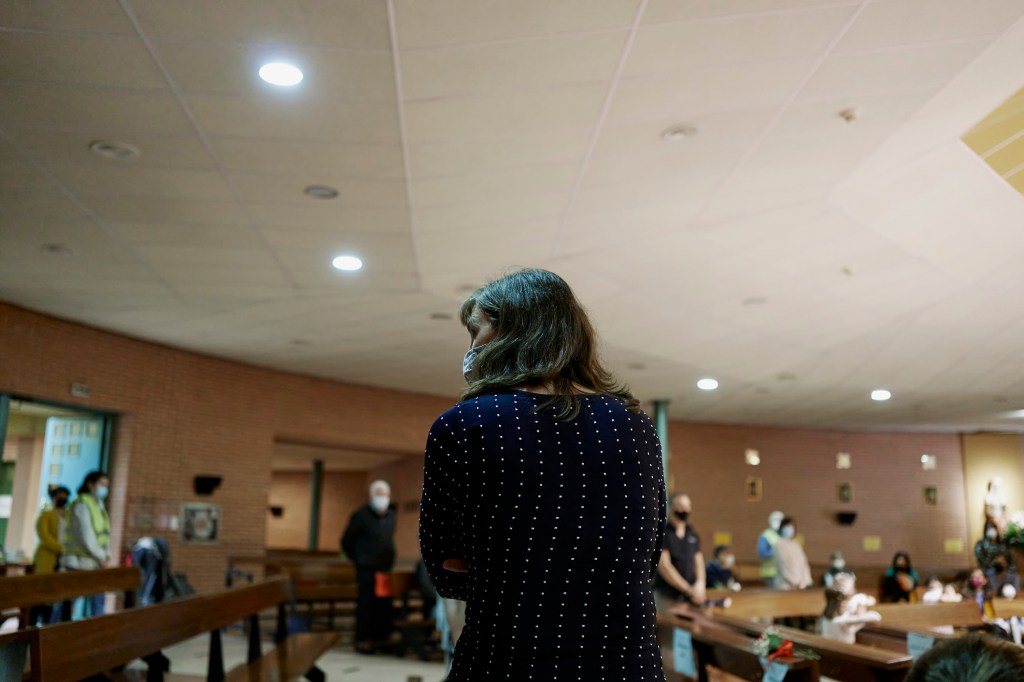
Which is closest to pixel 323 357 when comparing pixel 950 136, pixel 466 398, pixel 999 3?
pixel 950 136

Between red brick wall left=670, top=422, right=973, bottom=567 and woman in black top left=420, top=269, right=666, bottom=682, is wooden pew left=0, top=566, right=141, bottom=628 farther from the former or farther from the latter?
red brick wall left=670, top=422, right=973, bottom=567

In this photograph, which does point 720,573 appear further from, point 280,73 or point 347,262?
point 280,73

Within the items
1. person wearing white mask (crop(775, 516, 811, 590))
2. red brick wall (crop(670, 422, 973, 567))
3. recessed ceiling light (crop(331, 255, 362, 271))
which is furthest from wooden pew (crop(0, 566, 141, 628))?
red brick wall (crop(670, 422, 973, 567))

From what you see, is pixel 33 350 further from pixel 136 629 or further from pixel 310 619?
pixel 136 629

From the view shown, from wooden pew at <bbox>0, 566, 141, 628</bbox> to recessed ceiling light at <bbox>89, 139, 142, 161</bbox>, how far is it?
2530 mm

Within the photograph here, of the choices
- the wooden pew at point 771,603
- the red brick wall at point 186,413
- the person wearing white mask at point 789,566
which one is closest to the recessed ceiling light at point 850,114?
the wooden pew at point 771,603

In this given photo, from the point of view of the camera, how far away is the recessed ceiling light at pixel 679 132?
5.32 m

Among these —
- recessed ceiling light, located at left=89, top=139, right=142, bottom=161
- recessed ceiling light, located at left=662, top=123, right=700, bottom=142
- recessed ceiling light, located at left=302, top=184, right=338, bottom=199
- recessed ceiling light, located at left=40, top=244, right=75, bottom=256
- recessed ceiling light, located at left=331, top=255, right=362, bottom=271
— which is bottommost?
recessed ceiling light, located at left=302, top=184, right=338, bottom=199

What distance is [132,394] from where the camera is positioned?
1147cm

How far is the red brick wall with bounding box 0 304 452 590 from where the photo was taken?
1030cm

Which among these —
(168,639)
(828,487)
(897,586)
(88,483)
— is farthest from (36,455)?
(828,487)

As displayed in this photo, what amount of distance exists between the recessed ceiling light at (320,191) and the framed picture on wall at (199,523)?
714 centimetres

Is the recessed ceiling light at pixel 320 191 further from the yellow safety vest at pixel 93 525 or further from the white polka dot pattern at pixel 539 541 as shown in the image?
the white polka dot pattern at pixel 539 541

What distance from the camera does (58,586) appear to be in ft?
17.9
